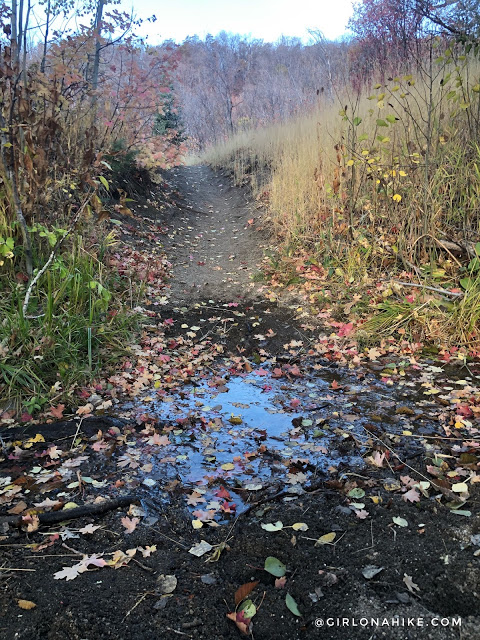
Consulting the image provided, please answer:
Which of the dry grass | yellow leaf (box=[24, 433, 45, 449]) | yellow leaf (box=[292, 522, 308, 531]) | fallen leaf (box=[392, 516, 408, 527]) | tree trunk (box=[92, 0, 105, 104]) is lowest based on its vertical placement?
yellow leaf (box=[24, 433, 45, 449])

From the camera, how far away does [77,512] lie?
1.99 meters

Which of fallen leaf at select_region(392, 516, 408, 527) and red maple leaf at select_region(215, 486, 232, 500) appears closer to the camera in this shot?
fallen leaf at select_region(392, 516, 408, 527)

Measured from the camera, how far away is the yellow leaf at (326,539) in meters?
1.80

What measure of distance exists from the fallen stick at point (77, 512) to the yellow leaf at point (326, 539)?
2.86ft

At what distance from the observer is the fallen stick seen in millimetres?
1923

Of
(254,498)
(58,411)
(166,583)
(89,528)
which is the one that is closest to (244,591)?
(166,583)

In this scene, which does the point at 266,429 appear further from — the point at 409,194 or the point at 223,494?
the point at 409,194

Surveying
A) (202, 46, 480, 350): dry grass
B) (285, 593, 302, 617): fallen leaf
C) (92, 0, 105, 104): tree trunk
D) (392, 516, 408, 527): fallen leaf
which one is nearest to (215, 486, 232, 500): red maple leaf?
(285, 593, 302, 617): fallen leaf

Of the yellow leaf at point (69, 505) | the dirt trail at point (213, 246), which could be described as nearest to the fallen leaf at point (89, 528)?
the yellow leaf at point (69, 505)

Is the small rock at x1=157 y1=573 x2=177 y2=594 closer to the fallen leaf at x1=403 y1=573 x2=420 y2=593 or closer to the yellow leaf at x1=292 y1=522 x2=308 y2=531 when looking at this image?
the yellow leaf at x1=292 y1=522 x2=308 y2=531

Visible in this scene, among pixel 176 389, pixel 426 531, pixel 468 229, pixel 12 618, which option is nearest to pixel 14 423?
pixel 176 389

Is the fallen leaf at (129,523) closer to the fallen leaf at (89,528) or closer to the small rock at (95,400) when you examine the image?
the fallen leaf at (89,528)

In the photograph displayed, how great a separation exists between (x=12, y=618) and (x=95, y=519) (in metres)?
0.55

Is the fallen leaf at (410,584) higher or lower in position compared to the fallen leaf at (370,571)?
higher
